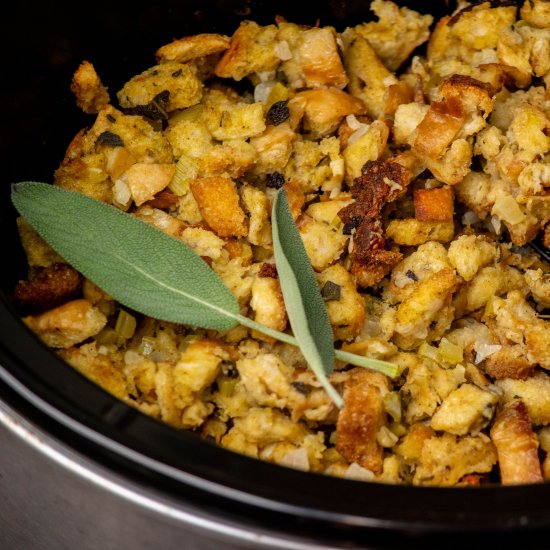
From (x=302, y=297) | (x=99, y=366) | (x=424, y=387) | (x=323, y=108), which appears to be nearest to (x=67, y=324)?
(x=99, y=366)

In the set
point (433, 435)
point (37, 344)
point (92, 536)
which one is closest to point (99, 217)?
point (37, 344)

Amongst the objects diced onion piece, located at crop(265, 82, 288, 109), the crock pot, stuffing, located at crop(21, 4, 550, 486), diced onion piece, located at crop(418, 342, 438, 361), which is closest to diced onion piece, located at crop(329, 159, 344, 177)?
stuffing, located at crop(21, 4, 550, 486)

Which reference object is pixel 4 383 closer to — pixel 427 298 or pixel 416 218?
pixel 427 298

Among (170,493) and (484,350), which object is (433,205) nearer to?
(484,350)

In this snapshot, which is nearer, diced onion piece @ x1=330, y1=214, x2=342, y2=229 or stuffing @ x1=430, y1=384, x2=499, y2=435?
stuffing @ x1=430, y1=384, x2=499, y2=435

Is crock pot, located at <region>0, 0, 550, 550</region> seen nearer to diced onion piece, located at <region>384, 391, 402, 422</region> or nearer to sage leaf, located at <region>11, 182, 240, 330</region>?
sage leaf, located at <region>11, 182, 240, 330</region>

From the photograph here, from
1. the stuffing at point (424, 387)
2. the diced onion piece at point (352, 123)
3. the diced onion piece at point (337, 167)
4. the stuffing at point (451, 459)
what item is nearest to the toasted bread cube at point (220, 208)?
the diced onion piece at point (337, 167)
